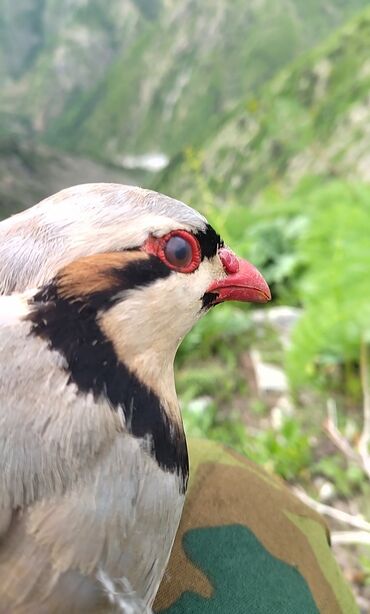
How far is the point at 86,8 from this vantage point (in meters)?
128

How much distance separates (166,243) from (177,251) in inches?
0.9

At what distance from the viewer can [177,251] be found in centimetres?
98

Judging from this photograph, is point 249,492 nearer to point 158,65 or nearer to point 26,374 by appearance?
point 26,374

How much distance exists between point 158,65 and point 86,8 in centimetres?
3497

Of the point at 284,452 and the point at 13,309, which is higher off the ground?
the point at 13,309

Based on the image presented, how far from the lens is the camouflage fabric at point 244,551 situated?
55.1 inches

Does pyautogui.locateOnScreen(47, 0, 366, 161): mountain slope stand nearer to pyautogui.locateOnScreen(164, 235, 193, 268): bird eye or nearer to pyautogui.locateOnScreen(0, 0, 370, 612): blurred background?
pyautogui.locateOnScreen(0, 0, 370, 612): blurred background

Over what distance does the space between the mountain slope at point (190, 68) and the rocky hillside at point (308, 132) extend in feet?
140

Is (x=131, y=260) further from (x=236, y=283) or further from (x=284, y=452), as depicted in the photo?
(x=284, y=452)

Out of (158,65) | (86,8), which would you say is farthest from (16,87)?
(158,65)

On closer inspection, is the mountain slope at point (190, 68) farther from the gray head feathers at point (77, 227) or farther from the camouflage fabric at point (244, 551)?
the gray head feathers at point (77, 227)

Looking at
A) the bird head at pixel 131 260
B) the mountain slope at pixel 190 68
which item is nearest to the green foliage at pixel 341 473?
the bird head at pixel 131 260

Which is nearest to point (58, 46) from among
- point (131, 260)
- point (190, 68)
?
point (190, 68)

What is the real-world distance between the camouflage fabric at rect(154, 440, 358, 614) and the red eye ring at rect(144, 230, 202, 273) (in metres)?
0.77
